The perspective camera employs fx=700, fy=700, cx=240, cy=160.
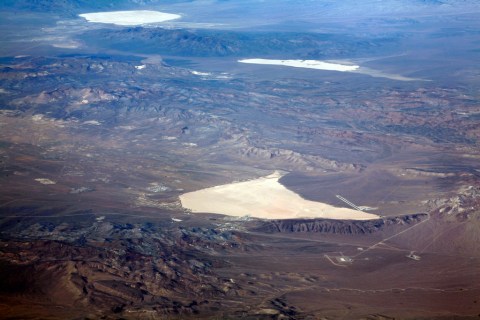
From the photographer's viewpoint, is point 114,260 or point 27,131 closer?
point 114,260

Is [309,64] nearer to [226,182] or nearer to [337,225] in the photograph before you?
[226,182]

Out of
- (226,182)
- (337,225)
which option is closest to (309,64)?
(226,182)

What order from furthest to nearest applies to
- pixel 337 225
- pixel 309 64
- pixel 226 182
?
pixel 309 64 → pixel 226 182 → pixel 337 225

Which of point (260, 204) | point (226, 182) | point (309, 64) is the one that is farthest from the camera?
point (309, 64)

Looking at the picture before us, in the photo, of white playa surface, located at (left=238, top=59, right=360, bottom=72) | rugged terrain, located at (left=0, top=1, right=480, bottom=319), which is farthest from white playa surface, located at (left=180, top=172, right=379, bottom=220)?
white playa surface, located at (left=238, top=59, right=360, bottom=72)

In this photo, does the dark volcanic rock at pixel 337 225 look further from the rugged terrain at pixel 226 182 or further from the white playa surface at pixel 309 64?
the white playa surface at pixel 309 64

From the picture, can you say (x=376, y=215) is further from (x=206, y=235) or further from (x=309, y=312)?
(x=309, y=312)

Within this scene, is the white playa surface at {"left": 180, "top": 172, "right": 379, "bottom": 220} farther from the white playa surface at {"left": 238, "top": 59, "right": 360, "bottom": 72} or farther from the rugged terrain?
the white playa surface at {"left": 238, "top": 59, "right": 360, "bottom": 72}

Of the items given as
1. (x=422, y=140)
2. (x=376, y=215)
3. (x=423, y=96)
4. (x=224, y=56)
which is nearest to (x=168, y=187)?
(x=376, y=215)
